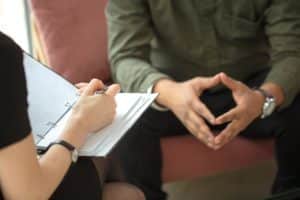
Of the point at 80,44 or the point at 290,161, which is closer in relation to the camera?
the point at 290,161

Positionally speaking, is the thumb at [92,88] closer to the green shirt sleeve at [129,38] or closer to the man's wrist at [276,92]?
the green shirt sleeve at [129,38]

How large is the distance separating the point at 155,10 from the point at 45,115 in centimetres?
48

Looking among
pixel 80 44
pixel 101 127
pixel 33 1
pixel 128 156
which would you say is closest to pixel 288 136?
pixel 128 156

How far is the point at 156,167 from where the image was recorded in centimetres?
143

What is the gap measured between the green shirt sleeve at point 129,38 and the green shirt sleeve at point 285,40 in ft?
1.09

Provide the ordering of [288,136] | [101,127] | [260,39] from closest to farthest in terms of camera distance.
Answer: [101,127], [288,136], [260,39]

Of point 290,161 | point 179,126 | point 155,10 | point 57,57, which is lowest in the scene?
point 290,161

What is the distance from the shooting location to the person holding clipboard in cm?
82

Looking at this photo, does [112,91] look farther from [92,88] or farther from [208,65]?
[208,65]

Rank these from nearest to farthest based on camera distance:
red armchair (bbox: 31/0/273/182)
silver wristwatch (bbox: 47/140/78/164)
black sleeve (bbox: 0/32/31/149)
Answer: black sleeve (bbox: 0/32/31/149) → silver wristwatch (bbox: 47/140/78/164) → red armchair (bbox: 31/0/273/182)

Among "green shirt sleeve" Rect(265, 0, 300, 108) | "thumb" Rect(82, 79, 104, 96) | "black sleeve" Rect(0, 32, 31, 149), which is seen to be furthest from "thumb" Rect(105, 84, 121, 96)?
"green shirt sleeve" Rect(265, 0, 300, 108)

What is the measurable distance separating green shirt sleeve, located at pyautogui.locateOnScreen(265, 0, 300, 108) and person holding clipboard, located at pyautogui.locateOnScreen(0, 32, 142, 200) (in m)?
0.56

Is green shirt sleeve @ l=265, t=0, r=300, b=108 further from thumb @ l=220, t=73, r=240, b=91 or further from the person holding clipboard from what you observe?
the person holding clipboard

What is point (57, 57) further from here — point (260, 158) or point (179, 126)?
point (260, 158)
